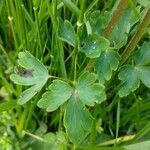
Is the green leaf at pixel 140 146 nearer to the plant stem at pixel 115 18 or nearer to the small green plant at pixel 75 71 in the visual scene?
the small green plant at pixel 75 71

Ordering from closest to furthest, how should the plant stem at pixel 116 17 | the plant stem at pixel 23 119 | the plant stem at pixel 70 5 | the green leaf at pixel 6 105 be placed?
the plant stem at pixel 116 17
the plant stem at pixel 70 5
the green leaf at pixel 6 105
the plant stem at pixel 23 119

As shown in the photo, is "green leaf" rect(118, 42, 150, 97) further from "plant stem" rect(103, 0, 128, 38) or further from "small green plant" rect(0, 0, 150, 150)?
"plant stem" rect(103, 0, 128, 38)

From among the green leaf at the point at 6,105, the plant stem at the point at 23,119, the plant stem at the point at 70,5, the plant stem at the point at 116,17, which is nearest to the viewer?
the plant stem at the point at 116,17

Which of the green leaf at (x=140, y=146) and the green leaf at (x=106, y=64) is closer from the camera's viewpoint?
the green leaf at (x=106, y=64)

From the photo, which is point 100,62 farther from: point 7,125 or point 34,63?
point 7,125

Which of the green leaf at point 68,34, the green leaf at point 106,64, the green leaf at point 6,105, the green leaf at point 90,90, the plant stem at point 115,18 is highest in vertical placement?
the plant stem at point 115,18

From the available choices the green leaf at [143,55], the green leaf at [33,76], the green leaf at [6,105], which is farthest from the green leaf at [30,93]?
the green leaf at [143,55]

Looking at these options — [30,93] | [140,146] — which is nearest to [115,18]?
[30,93]

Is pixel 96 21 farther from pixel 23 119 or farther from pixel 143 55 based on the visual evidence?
pixel 23 119
